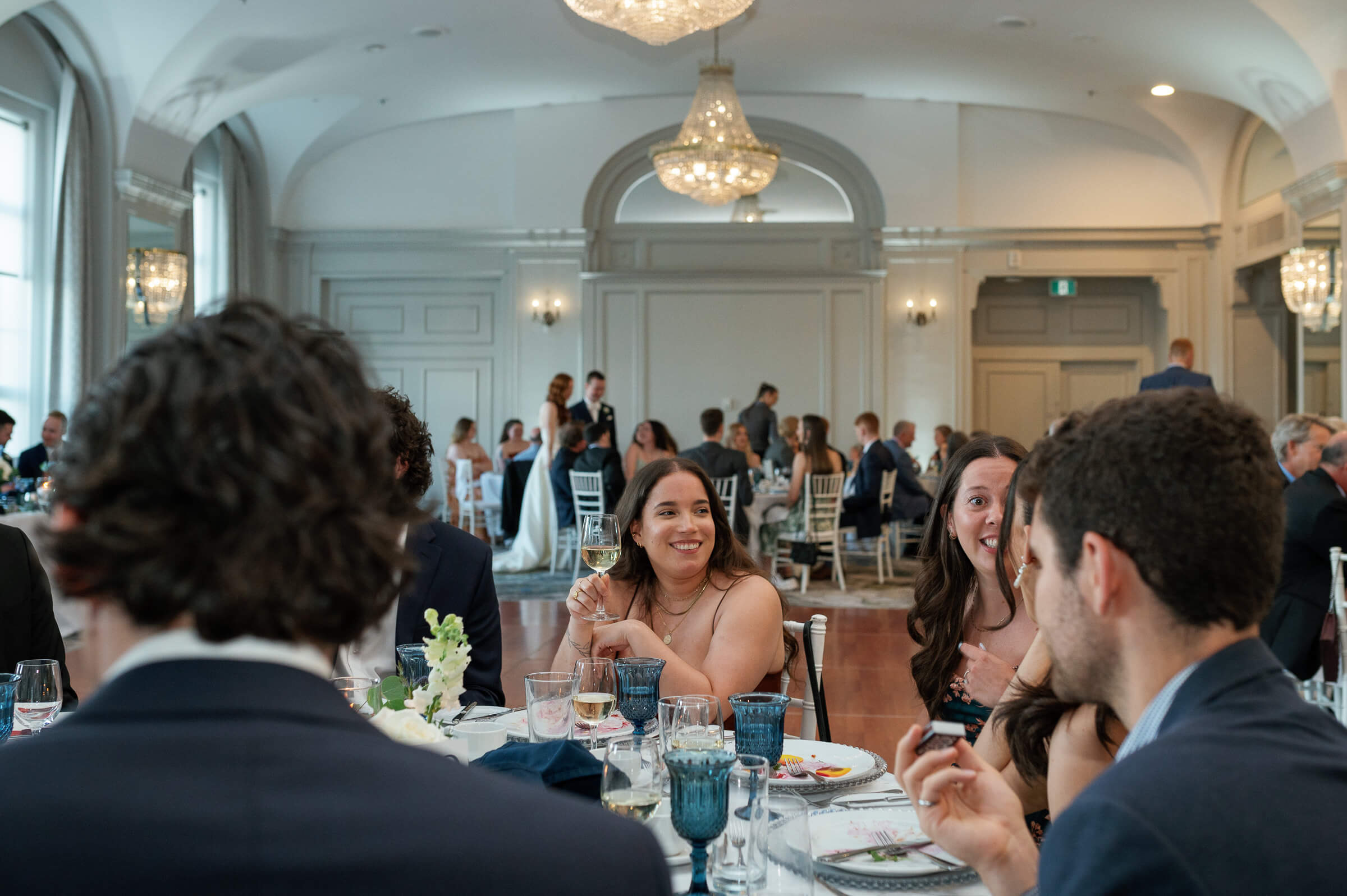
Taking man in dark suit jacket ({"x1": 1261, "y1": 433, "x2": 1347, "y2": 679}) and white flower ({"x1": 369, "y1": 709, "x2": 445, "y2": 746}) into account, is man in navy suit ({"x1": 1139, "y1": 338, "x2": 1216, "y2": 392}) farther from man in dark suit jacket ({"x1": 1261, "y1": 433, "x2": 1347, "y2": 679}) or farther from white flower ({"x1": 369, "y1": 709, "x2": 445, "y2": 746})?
white flower ({"x1": 369, "y1": 709, "x2": 445, "y2": 746})

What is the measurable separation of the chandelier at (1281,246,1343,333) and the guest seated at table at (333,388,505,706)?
8045mm

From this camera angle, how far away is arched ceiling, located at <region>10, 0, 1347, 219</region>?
333 inches

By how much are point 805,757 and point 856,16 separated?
29.5 ft

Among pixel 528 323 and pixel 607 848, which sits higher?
pixel 528 323

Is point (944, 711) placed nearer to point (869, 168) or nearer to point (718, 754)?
point (718, 754)

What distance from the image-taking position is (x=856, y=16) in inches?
380

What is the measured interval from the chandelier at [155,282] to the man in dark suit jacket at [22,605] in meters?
7.01

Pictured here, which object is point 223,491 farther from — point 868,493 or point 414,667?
point 868,493

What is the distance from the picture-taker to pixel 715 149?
9.22 metres

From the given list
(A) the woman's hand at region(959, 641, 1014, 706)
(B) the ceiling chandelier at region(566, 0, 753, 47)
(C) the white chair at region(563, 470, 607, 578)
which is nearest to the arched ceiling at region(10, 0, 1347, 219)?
(B) the ceiling chandelier at region(566, 0, 753, 47)

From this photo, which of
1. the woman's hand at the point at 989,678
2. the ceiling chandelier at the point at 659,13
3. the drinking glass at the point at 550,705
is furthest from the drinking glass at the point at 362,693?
the ceiling chandelier at the point at 659,13

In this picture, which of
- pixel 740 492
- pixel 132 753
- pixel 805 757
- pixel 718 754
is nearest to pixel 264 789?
pixel 132 753

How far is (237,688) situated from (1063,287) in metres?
12.7

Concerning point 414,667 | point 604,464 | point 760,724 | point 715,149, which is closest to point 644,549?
point 414,667
